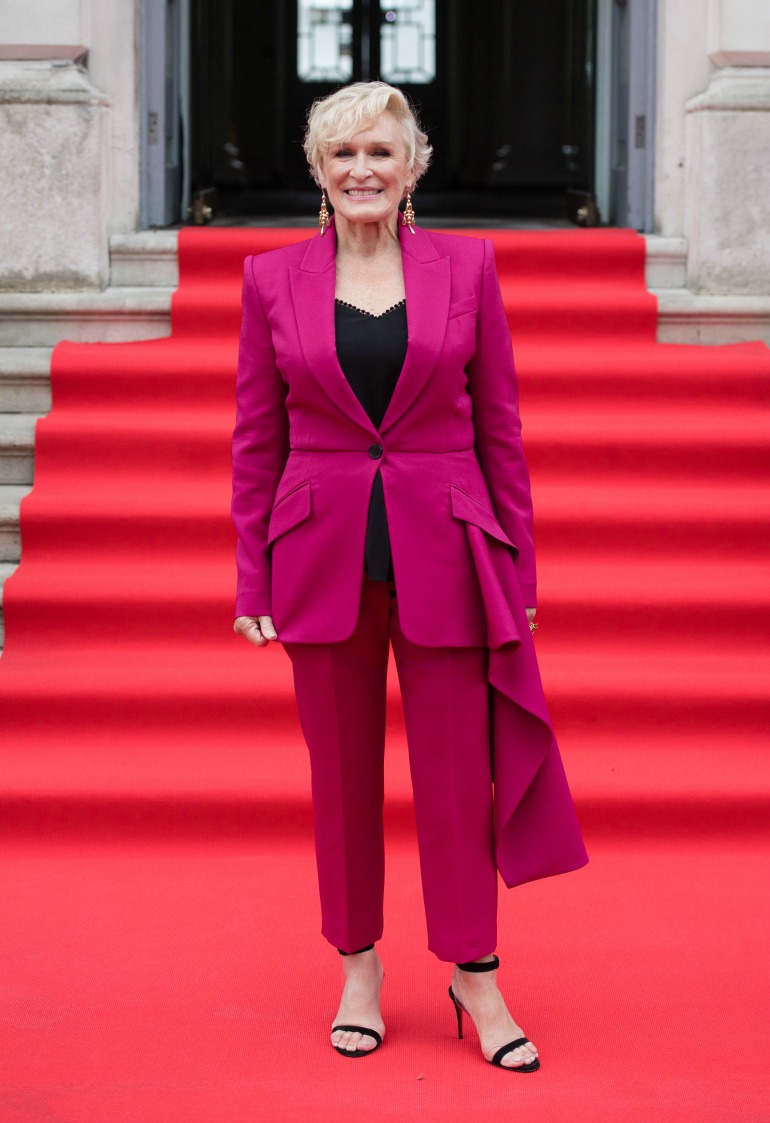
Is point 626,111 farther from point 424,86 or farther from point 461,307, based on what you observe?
point 424,86

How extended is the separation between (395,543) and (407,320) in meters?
0.44

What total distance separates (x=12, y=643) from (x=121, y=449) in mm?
900

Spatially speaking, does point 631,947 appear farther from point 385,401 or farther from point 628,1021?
point 385,401

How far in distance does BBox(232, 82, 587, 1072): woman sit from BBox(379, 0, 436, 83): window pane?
10645 mm

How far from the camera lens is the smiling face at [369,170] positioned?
2836mm

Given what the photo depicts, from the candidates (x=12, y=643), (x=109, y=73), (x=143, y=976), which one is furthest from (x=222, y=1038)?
(x=109, y=73)

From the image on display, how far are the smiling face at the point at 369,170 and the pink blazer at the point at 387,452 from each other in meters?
0.11

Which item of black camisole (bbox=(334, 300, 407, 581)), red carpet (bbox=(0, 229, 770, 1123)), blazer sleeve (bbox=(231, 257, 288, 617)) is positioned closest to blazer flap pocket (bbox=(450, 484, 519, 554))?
black camisole (bbox=(334, 300, 407, 581))

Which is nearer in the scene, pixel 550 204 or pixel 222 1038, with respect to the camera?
pixel 222 1038

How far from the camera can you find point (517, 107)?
11367 millimetres

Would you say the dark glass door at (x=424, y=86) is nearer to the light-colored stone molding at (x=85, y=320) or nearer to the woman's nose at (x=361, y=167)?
the light-colored stone molding at (x=85, y=320)

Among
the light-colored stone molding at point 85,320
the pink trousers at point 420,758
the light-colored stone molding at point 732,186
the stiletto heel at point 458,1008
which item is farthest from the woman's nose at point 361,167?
the light-colored stone molding at point 732,186

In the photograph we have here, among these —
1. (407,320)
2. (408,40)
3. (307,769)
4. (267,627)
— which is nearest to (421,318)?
(407,320)

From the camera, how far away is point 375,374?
2830mm
